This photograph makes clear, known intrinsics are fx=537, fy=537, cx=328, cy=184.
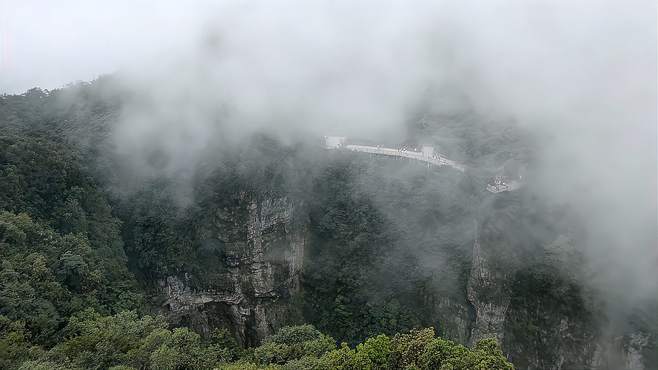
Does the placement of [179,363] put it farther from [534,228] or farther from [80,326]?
[534,228]

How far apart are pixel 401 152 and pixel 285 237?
10.9 m

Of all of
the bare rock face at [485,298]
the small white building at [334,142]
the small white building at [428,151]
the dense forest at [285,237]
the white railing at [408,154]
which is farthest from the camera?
the small white building at [334,142]

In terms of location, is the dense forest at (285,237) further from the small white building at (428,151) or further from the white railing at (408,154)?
the small white building at (428,151)

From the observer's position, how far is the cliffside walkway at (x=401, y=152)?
39562 millimetres

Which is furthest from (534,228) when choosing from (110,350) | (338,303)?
(110,350)

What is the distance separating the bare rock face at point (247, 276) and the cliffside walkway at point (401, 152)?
6396mm

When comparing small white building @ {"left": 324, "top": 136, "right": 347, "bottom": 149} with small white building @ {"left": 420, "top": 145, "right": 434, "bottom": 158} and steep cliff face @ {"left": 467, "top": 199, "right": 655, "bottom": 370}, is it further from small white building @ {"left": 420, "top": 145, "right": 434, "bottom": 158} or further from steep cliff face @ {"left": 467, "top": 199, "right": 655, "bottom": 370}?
steep cliff face @ {"left": 467, "top": 199, "right": 655, "bottom": 370}

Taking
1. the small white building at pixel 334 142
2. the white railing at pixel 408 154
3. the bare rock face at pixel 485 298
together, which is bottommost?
the bare rock face at pixel 485 298

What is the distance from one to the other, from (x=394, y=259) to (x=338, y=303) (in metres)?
5.11

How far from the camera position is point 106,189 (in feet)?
125

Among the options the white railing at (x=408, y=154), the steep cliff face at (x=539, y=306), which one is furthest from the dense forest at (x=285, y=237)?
the white railing at (x=408, y=154)

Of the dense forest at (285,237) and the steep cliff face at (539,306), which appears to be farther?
the dense forest at (285,237)

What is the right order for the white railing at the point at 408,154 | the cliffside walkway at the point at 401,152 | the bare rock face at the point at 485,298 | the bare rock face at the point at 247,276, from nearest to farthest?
the bare rock face at the point at 485,298
the bare rock face at the point at 247,276
the white railing at the point at 408,154
the cliffside walkway at the point at 401,152

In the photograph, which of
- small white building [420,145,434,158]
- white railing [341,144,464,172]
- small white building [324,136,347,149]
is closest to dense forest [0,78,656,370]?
white railing [341,144,464,172]
